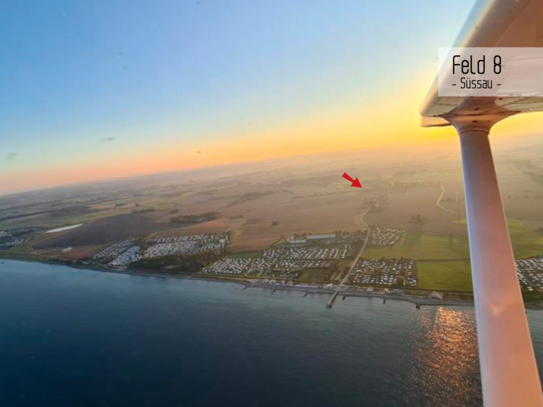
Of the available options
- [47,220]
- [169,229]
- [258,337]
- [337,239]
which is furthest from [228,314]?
[47,220]

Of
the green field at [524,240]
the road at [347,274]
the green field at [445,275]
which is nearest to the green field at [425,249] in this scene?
the road at [347,274]

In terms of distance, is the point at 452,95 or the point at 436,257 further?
the point at 436,257

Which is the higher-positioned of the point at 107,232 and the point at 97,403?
the point at 107,232

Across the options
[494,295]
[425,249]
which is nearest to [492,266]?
[494,295]

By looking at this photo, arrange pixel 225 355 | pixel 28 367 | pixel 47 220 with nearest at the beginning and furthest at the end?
pixel 225 355
pixel 28 367
pixel 47 220

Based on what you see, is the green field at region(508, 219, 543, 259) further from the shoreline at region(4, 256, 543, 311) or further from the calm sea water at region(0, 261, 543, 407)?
the calm sea water at region(0, 261, 543, 407)

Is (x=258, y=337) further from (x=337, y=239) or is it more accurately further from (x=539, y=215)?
(x=539, y=215)
